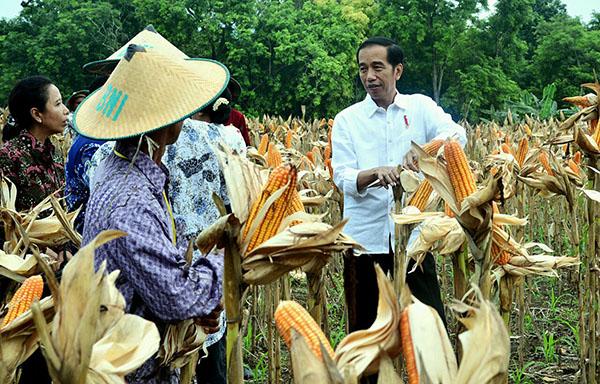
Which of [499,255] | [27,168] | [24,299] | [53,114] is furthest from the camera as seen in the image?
[53,114]

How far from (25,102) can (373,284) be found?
232cm

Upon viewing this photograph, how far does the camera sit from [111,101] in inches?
69.2

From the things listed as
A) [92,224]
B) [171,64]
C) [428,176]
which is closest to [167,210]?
[92,224]

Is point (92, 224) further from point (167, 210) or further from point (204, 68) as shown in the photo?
point (204, 68)

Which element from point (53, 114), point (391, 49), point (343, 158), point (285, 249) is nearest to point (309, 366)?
point (285, 249)

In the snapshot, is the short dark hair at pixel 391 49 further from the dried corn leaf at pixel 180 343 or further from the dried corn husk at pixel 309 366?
the dried corn husk at pixel 309 366

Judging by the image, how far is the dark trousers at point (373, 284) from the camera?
3146 millimetres

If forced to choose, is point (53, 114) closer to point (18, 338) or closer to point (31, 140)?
point (31, 140)

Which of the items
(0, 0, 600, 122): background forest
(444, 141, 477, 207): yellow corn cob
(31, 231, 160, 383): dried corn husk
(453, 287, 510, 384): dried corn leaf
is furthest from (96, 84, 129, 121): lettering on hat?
(0, 0, 600, 122): background forest

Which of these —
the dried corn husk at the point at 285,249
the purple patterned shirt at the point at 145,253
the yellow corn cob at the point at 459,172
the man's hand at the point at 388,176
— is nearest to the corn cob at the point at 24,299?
the purple patterned shirt at the point at 145,253

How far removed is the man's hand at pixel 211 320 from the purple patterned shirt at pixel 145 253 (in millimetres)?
53

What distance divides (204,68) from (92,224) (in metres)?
0.65

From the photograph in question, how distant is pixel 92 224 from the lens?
162cm

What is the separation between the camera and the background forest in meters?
33.5
